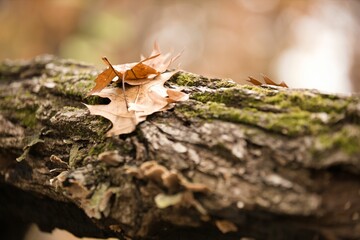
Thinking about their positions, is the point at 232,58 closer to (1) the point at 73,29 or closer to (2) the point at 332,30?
(2) the point at 332,30

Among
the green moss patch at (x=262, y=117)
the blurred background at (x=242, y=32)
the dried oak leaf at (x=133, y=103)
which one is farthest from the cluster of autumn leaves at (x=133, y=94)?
the blurred background at (x=242, y=32)

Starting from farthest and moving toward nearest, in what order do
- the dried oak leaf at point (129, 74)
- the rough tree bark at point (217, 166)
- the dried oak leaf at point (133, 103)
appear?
the dried oak leaf at point (129, 74), the dried oak leaf at point (133, 103), the rough tree bark at point (217, 166)

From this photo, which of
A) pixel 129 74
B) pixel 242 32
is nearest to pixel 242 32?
pixel 242 32

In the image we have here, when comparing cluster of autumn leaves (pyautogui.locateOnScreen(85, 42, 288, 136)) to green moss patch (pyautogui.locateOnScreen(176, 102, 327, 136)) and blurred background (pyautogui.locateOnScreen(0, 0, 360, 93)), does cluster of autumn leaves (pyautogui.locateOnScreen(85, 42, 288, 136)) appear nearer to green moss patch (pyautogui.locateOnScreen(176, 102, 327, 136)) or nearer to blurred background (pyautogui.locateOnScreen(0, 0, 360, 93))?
green moss patch (pyautogui.locateOnScreen(176, 102, 327, 136))

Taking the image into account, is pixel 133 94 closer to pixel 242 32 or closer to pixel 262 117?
pixel 262 117

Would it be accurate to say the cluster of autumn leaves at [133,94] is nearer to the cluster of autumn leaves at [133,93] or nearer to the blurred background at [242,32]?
the cluster of autumn leaves at [133,93]

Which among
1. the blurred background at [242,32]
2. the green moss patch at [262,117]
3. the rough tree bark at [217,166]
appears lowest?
the rough tree bark at [217,166]

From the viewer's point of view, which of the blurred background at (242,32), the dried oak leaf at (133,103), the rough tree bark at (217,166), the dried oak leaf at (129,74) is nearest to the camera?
the rough tree bark at (217,166)
